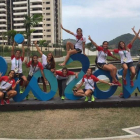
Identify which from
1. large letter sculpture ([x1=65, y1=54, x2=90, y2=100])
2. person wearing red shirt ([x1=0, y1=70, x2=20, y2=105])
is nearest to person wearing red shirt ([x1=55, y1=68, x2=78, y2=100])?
large letter sculpture ([x1=65, y1=54, x2=90, y2=100])

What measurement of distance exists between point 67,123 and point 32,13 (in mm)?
73553

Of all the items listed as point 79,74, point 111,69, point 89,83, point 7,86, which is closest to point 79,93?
point 89,83

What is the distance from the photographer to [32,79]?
811 centimetres

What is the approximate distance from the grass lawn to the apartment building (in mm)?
70669

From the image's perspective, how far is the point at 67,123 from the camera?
639cm

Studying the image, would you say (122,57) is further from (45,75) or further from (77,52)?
(45,75)

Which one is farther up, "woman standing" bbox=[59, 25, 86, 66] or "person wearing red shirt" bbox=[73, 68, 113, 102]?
"woman standing" bbox=[59, 25, 86, 66]

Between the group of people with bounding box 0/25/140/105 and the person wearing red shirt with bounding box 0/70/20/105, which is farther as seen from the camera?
the group of people with bounding box 0/25/140/105

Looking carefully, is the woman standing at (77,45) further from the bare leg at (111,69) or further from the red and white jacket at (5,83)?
the red and white jacket at (5,83)

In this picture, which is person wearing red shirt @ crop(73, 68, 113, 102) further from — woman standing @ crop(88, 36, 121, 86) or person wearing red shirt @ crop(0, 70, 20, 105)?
person wearing red shirt @ crop(0, 70, 20, 105)

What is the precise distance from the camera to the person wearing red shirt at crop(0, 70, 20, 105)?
7546mm

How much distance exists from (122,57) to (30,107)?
3466mm

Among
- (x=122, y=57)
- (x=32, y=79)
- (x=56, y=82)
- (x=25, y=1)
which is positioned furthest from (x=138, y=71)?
(x=25, y=1)

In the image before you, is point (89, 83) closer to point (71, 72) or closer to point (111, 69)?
point (71, 72)
